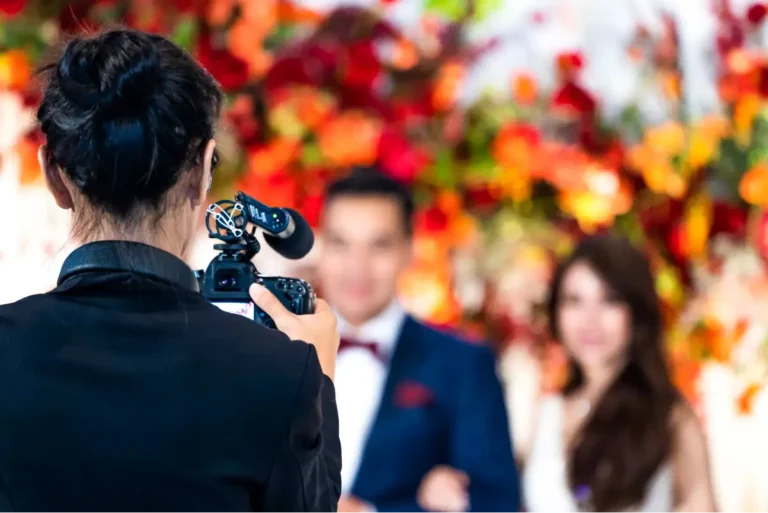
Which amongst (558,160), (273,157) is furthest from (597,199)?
(273,157)

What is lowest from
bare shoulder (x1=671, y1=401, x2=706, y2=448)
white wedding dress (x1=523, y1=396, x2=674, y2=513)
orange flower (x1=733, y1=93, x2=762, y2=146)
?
white wedding dress (x1=523, y1=396, x2=674, y2=513)

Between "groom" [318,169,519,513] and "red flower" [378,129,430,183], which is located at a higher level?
"red flower" [378,129,430,183]

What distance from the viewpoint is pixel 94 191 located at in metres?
0.90

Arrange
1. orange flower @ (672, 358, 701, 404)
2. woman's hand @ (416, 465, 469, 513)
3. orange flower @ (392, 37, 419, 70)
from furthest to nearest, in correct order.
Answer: orange flower @ (672, 358, 701, 404) → orange flower @ (392, 37, 419, 70) → woman's hand @ (416, 465, 469, 513)

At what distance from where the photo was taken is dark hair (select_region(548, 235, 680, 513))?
2357 mm

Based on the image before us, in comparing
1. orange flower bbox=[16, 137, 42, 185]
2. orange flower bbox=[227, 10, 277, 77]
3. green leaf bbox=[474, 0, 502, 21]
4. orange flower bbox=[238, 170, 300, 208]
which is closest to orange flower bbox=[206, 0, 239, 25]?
orange flower bbox=[227, 10, 277, 77]

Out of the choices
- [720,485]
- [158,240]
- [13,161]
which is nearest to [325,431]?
[158,240]

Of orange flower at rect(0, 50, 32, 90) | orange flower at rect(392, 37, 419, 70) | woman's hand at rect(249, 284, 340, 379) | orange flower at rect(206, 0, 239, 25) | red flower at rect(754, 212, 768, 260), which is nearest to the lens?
woman's hand at rect(249, 284, 340, 379)

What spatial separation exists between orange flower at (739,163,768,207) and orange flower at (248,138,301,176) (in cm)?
100

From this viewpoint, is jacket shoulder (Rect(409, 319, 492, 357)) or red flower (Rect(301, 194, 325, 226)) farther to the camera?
red flower (Rect(301, 194, 325, 226))

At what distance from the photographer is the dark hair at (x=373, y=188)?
229 cm

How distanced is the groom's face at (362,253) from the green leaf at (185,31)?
0.42 metres

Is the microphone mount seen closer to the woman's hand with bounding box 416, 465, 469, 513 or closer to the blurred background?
the woman's hand with bounding box 416, 465, 469, 513

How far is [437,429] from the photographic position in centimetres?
206
